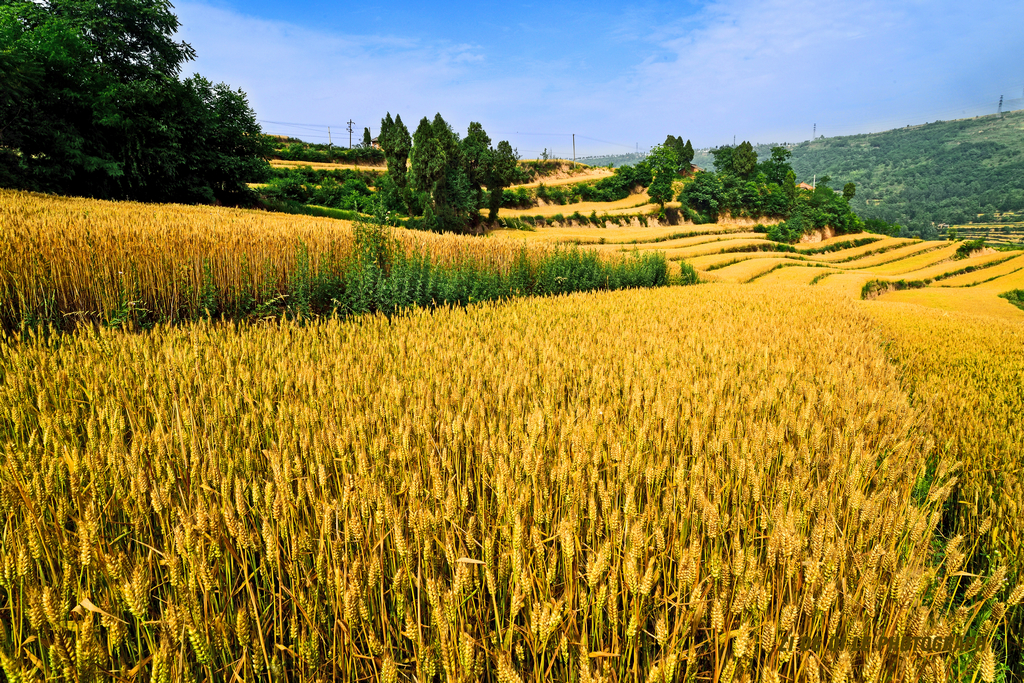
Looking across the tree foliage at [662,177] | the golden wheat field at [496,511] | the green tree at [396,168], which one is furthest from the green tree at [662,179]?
the golden wheat field at [496,511]

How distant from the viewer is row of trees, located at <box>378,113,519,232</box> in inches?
1454

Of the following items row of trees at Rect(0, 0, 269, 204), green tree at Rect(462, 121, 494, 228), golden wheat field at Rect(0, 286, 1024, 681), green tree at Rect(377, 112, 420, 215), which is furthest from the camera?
green tree at Rect(377, 112, 420, 215)

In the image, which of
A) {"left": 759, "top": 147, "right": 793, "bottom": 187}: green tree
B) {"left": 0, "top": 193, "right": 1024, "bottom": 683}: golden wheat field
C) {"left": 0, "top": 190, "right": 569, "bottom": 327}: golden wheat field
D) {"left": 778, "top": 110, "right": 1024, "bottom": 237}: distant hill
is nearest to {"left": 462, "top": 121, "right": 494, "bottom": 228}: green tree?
{"left": 0, "top": 190, "right": 569, "bottom": 327}: golden wheat field

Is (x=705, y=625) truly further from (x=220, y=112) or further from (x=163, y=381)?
(x=220, y=112)

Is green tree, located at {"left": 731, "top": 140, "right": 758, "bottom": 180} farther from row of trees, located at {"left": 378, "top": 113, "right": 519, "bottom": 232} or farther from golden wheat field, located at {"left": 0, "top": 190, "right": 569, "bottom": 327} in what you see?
golden wheat field, located at {"left": 0, "top": 190, "right": 569, "bottom": 327}

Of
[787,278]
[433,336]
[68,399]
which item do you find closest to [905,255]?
[787,278]

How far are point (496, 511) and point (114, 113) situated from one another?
34318 mm

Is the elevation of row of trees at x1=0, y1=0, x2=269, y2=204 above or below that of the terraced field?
above

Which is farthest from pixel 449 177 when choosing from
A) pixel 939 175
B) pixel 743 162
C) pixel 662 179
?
pixel 939 175

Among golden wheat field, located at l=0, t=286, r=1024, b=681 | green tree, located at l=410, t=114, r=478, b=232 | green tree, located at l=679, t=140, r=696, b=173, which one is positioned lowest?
golden wheat field, located at l=0, t=286, r=1024, b=681

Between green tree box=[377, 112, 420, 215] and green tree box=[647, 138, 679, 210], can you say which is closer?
green tree box=[377, 112, 420, 215]

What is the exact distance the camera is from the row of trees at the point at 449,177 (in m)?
36.9

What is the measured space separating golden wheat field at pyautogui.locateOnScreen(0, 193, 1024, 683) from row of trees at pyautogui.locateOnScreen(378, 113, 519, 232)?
3438cm

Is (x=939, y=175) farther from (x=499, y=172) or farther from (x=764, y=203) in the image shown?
(x=499, y=172)
